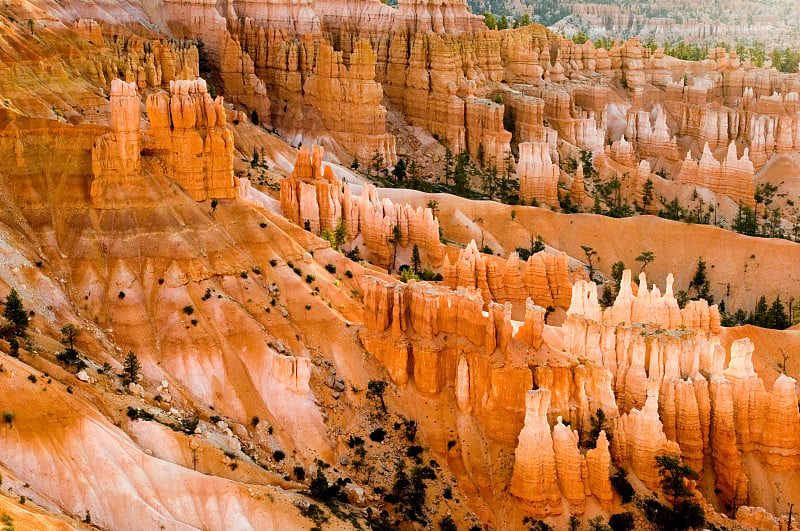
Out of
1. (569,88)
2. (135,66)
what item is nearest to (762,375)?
(135,66)

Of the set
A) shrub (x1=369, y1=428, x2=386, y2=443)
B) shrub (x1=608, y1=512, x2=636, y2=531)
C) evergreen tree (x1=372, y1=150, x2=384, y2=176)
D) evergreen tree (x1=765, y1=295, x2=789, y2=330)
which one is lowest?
evergreen tree (x1=765, y1=295, x2=789, y2=330)

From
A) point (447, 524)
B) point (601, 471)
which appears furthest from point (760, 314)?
point (447, 524)

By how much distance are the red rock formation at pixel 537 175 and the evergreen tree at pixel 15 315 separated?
54315mm

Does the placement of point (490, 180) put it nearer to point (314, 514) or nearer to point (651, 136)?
point (651, 136)

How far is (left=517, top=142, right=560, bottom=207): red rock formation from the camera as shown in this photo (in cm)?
9506

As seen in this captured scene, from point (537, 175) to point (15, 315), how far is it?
2223 inches

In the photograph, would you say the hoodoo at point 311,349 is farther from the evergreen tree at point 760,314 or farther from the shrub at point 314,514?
the evergreen tree at point 760,314

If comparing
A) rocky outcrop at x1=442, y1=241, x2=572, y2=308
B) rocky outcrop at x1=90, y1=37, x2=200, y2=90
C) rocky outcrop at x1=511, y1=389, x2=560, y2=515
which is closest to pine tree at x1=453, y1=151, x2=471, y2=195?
rocky outcrop at x1=90, y1=37, x2=200, y2=90

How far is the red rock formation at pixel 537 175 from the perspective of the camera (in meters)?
95.1

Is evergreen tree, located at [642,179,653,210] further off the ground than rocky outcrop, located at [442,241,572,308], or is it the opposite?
rocky outcrop, located at [442,241,572,308]

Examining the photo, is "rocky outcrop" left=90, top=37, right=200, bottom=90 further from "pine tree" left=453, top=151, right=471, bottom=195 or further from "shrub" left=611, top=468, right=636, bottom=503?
"shrub" left=611, top=468, right=636, bottom=503

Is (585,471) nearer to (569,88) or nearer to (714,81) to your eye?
(569,88)

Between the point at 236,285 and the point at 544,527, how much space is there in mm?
16496

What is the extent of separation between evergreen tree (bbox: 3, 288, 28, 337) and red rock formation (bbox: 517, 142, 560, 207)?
178 ft
